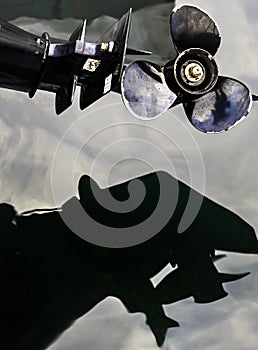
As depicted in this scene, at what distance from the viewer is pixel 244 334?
79.4 inches

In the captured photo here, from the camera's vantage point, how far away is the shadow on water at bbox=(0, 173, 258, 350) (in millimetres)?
1917

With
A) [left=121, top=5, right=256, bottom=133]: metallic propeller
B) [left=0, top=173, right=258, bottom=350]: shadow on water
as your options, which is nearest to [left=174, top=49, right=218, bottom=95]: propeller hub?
[left=121, top=5, right=256, bottom=133]: metallic propeller

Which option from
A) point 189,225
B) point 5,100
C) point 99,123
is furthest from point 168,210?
point 5,100

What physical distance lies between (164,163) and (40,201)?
48 centimetres

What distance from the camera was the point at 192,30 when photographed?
1.93 metres

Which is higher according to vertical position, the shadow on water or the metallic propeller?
the metallic propeller

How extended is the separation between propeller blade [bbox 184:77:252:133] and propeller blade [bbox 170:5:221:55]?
0.12 meters

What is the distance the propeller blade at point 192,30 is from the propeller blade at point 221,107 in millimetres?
119

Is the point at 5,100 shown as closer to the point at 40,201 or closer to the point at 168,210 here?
the point at 40,201

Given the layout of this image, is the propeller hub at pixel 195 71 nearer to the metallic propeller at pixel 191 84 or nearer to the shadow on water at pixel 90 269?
the metallic propeller at pixel 191 84

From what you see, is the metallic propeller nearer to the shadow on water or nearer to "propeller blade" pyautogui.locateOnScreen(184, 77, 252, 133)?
"propeller blade" pyautogui.locateOnScreen(184, 77, 252, 133)

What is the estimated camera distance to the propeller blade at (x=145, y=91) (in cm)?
182

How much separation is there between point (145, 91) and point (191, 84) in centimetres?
14

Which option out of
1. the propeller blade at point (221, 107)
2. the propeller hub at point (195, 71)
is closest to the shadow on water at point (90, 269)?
the propeller blade at point (221, 107)
